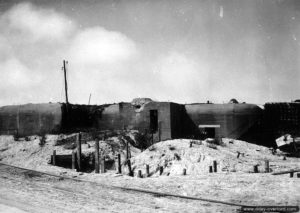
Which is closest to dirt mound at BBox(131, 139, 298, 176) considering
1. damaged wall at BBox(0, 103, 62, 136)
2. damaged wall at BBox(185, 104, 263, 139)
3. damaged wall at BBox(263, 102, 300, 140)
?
damaged wall at BBox(185, 104, 263, 139)

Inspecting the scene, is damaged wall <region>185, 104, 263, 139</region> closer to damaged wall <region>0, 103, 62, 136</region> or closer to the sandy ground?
the sandy ground

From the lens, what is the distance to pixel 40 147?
25.9 metres

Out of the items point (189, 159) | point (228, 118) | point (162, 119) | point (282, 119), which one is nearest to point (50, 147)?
point (162, 119)

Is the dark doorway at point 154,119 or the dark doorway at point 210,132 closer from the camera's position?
the dark doorway at point 154,119

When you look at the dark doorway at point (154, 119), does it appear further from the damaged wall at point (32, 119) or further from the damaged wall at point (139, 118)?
the damaged wall at point (32, 119)

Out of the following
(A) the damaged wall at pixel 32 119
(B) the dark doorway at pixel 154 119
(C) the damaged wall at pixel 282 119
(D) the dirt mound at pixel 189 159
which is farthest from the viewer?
(C) the damaged wall at pixel 282 119

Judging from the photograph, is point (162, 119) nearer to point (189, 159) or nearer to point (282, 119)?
point (189, 159)

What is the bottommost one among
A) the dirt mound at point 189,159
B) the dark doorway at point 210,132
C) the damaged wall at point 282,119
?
the dirt mound at point 189,159

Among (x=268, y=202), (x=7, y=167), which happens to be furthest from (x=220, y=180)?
(x=7, y=167)

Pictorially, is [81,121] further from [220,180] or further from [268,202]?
[268,202]

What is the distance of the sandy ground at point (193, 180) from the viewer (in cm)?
1035

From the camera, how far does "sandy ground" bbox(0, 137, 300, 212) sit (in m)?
10.4

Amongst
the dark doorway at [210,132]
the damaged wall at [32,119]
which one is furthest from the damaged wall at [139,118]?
the damaged wall at [32,119]

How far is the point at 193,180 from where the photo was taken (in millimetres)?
13789
